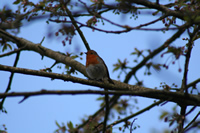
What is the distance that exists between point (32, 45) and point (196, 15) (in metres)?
4.70

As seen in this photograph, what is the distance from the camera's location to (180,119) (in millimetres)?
3840

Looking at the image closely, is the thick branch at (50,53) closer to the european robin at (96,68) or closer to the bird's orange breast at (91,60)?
the european robin at (96,68)

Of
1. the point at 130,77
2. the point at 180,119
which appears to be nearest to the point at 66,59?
the point at 130,77

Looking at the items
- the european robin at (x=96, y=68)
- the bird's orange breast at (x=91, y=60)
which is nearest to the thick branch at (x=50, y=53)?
the european robin at (x=96, y=68)

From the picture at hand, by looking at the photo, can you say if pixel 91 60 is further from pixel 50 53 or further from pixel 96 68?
pixel 50 53

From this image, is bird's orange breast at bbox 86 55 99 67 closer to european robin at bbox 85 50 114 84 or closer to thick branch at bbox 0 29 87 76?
european robin at bbox 85 50 114 84

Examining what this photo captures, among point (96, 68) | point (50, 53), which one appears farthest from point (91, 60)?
point (50, 53)

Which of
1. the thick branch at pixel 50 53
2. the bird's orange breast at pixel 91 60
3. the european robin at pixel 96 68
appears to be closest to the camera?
the thick branch at pixel 50 53

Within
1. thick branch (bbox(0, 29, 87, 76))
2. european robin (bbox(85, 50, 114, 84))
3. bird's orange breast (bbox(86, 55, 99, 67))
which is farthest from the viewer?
bird's orange breast (bbox(86, 55, 99, 67))

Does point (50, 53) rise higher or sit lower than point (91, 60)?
lower

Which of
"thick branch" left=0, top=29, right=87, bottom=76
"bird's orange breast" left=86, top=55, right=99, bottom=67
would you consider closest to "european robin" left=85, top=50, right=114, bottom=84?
"bird's orange breast" left=86, top=55, right=99, bottom=67

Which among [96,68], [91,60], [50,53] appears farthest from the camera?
[91,60]

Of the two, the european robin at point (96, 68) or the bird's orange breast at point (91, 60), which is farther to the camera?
the bird's orange breast at point (91, 60)

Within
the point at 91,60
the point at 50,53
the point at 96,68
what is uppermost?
the point at 91,60
